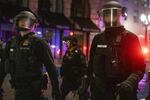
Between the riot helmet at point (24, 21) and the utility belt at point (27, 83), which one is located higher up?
the riot helmet at point (24, 21)

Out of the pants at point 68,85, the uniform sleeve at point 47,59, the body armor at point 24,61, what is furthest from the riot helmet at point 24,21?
the pants at point 68,85

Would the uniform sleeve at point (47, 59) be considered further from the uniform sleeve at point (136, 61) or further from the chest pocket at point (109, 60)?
the uniform sleeve at point (136, 61)

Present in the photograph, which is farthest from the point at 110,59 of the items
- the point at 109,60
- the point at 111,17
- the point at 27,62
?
the point at 27,62

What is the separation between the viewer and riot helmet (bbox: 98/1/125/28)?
18.0 ft

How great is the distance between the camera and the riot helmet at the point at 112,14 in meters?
5.50

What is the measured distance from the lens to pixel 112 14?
5566 mm

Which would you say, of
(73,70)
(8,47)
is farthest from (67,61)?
(8,47)

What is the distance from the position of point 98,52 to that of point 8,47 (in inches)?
51.8

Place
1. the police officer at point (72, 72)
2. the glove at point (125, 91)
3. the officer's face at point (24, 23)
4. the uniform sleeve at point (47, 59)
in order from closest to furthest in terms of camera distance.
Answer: the glove at point (125, 91) → the uniform sleeve at point (47, 59) → the officer's face at point (24, 23) → the police officer at point (72, 72)

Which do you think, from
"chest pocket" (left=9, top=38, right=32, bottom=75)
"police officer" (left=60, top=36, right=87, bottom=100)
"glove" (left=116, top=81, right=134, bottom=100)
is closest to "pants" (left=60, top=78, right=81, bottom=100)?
"police officer" (left=60, top=36, right=87, bottom=100)

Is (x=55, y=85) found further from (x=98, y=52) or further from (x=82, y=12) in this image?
(x=82, y=12)

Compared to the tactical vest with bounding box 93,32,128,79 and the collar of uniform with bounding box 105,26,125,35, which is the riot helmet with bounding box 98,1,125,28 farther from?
the tactical vest with bounding box 93,32,128,79

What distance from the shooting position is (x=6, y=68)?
5770mm

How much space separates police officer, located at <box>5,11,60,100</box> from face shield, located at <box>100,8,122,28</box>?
2.93 ft
